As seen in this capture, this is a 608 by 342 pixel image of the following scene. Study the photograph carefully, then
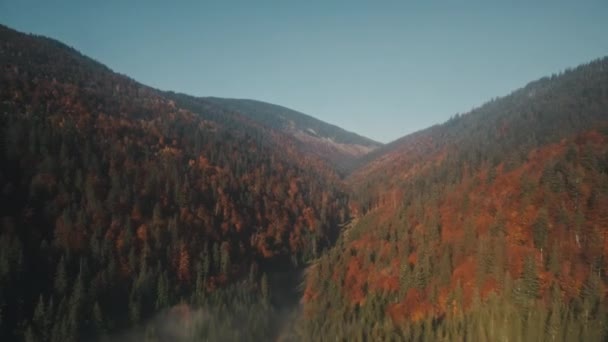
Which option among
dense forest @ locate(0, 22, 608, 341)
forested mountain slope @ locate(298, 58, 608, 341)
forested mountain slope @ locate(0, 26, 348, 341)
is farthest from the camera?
forested mountain slope @ locate(0, 26, 348, 341)

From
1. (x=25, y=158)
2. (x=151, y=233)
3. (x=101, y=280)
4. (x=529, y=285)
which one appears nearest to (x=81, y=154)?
(x=25, y=158)

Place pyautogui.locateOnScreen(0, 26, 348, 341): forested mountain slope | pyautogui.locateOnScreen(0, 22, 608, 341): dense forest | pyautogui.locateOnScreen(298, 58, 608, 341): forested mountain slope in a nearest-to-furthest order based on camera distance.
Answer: pyautogui.locateOnScreen(298, 58, 608, 341): forested mountain slope < pyautogui.locateOnScreen(0, 22, 608, 341): dense forest < pyautogui.locateOnScreen(0, 26, 348, 341): forested mountain slope

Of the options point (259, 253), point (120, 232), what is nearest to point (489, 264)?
point (259, 253)

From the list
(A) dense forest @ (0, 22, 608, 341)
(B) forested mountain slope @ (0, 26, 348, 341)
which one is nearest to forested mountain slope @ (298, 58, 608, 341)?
(A) dense forest @ (0, 22, 608, 341)

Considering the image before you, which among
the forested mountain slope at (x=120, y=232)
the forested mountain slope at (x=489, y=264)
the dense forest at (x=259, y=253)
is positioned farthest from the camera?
the forested mountain slope at (x=120, y=232)

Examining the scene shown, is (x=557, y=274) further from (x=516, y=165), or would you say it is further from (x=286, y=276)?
(x=286, y=276)

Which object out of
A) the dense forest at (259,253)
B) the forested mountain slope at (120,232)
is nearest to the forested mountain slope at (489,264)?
the dense forest at (259,253)

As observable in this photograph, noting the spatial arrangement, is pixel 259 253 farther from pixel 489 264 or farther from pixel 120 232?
pixel 489 264

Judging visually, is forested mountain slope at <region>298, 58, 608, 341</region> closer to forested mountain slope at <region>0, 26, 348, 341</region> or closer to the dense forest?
the dense forest

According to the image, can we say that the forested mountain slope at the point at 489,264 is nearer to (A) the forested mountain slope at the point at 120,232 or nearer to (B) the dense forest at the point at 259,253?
(B) the dense forest at the point at 259,253
